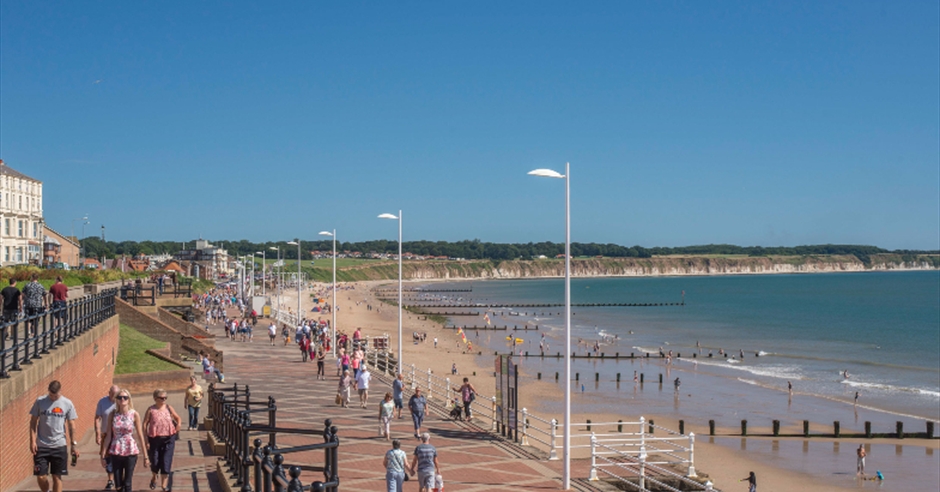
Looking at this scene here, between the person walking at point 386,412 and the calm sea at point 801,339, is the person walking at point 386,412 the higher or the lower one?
the higher one

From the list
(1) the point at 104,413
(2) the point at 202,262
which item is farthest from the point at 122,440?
(2) the point at 202,262

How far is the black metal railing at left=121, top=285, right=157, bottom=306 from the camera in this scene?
3438cm

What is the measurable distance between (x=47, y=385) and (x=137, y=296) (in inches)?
873

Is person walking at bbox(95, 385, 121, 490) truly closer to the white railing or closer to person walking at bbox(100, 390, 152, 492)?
person walking at bbox(100, 390, 152, 492)

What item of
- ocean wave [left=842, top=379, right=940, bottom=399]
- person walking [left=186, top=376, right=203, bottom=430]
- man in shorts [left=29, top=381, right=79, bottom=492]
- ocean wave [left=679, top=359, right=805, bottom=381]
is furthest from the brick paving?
→ ocean wave [left=679, top=359, right=805, bottom=381]

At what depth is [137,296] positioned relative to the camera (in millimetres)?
34375

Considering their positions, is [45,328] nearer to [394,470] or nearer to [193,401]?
[193,401]

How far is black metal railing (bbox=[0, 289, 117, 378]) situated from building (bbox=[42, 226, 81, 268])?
3868cm

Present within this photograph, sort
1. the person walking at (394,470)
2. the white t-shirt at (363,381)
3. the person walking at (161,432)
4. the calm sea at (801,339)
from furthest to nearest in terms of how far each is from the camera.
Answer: the calm sea at (801,339) → the white t-shirt at (363,381) → the person walking at (394,470) → the person walking at (161,432)

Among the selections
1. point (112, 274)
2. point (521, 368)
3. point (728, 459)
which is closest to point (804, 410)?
point (728, 459)

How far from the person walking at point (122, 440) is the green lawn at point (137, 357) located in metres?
14.5

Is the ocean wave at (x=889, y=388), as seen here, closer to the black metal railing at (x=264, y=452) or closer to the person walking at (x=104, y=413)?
the black metal railing at (x=264, y=452)

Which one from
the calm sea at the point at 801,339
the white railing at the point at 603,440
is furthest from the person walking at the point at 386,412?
the calm sea at the point at 801,339

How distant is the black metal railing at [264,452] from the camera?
284 inches
